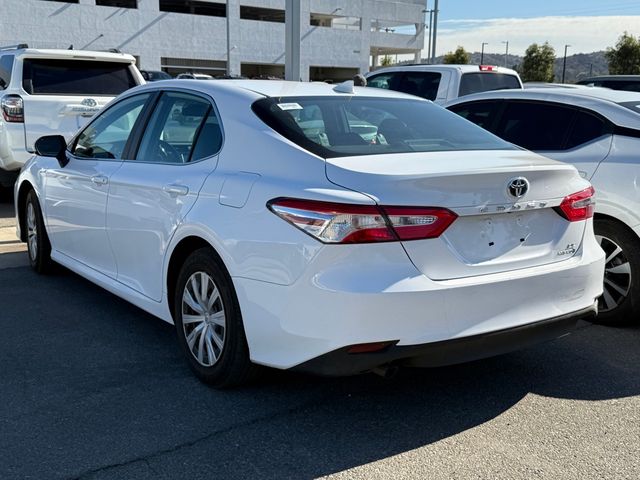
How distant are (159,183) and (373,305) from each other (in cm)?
174

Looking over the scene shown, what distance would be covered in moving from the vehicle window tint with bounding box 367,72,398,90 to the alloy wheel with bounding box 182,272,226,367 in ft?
26.6

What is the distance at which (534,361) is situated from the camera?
4234mm

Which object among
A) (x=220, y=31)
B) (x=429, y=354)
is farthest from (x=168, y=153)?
(x=220, y=31)

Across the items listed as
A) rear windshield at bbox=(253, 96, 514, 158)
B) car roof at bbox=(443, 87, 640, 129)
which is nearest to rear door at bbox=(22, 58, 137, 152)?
car roof at bbox=(443, 87, 640, 129)

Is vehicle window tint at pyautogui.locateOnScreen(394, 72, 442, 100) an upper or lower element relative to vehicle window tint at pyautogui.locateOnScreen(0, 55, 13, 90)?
lower

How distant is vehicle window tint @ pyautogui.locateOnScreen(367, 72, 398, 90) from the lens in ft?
37.3

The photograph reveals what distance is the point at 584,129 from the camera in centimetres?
522

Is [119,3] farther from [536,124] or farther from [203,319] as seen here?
[203,319]

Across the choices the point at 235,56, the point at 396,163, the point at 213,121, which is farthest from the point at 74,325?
the point at 235,56

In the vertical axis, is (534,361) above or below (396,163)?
below

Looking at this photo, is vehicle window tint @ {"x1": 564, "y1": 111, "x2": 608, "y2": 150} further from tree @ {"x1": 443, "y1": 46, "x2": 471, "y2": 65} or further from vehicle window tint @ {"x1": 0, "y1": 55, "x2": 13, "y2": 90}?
tree @ {"x1": 443, "y1": 46, "x2": 471, "y2": 65}

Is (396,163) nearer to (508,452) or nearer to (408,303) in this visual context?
(408,303)

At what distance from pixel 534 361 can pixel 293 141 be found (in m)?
2.09

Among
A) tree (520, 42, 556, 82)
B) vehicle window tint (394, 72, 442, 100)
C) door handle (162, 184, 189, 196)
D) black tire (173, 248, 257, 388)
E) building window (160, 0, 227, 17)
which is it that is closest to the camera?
black tire (173, 248, 257, 388)
